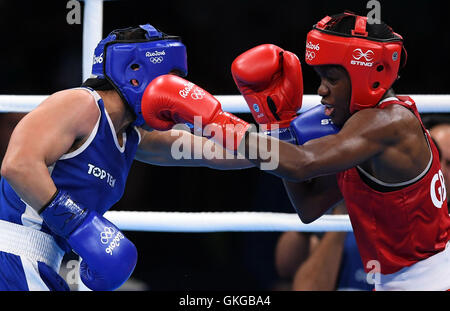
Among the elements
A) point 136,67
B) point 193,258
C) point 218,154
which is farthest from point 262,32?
point 136,67

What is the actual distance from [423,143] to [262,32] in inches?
94.8

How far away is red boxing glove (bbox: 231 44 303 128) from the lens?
2131 millimetres

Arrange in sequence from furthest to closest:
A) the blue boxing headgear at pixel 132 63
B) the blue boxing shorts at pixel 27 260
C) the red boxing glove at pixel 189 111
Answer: the blue boxing headgear at pixel 132 63 < the blue boxing shorts at pixel 27 260 < the red boxing glove at pixel 189 111

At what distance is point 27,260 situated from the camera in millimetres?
1942

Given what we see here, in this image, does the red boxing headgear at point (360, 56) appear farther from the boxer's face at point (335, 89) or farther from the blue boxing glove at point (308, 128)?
the blue boxing glove at point (308, 128)

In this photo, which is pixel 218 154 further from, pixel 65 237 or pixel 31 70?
pixel 31 70

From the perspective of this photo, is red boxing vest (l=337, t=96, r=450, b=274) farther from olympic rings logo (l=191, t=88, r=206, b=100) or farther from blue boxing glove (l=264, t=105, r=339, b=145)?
olympic rings logo (l=191, t=88, r=206, b=100)

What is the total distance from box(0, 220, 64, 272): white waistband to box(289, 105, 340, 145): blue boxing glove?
0.88m

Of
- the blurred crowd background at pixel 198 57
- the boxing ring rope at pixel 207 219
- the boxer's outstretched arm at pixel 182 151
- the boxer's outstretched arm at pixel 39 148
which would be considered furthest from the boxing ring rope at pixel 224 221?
the blurred crowd background at pixel 198 57

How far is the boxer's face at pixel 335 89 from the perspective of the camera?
2.02 m

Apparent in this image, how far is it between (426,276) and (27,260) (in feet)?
4.02

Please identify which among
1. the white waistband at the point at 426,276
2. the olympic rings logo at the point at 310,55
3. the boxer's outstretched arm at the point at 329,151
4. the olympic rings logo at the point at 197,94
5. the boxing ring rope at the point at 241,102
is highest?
the olympic rings logo at the point at 310,55

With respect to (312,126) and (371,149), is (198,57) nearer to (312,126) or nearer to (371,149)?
(312,126)

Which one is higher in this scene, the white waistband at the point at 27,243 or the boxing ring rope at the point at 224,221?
the white waistband at the point at 27,243
